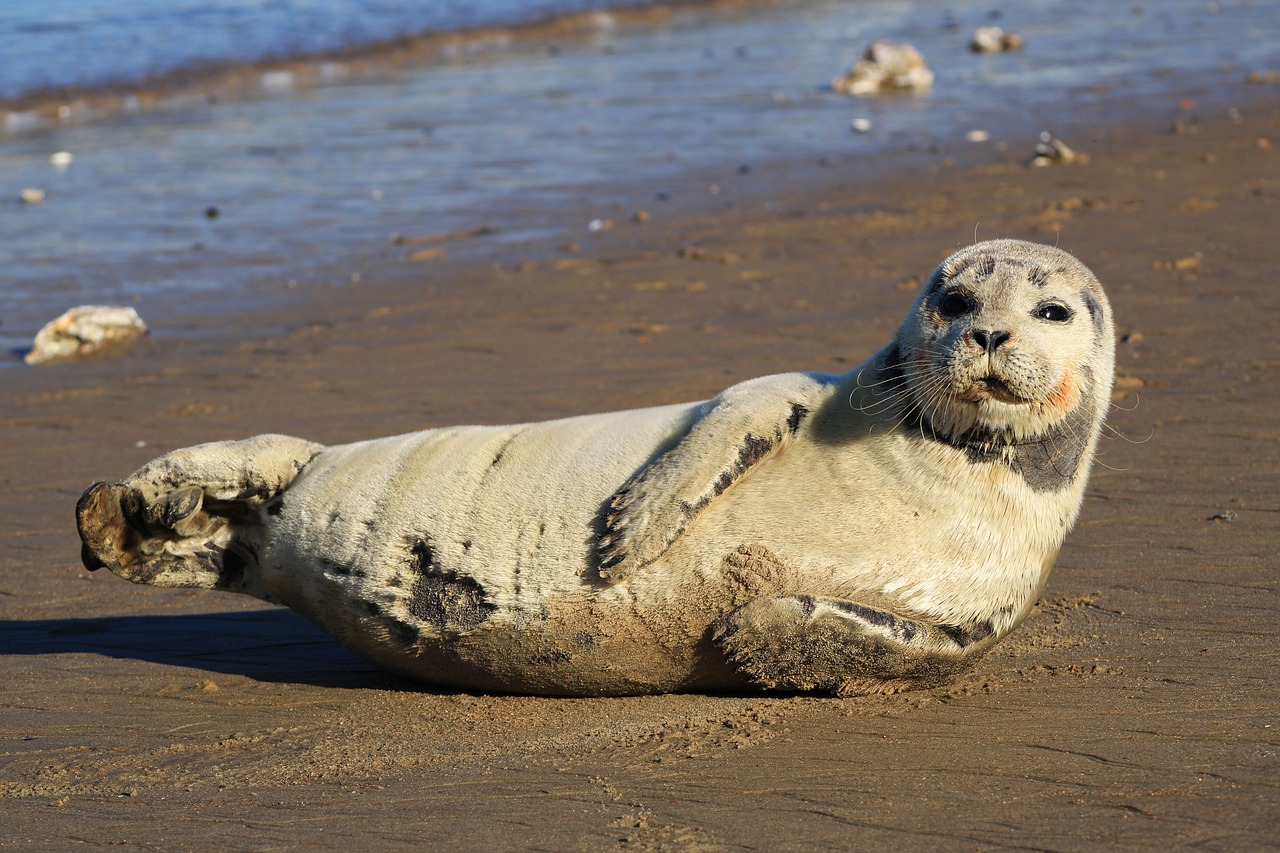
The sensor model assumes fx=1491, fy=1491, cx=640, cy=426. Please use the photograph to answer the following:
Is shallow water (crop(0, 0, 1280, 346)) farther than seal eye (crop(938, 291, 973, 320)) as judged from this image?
Yes

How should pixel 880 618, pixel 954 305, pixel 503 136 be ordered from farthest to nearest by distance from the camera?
pixel 503 136 < pixel 954 305 < pixel 880 618

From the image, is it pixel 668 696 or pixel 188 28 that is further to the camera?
pixel 188 28

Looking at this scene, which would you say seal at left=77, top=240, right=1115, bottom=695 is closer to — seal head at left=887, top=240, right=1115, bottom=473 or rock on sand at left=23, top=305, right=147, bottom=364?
seal head at left=887, top=240, right=1115, bottom=473

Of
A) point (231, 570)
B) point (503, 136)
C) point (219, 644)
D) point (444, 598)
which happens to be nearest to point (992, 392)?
point (444, 598)

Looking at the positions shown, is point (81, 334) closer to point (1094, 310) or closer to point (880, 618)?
point (880, 618)

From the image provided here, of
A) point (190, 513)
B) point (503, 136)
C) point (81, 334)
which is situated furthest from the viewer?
point (503, 136)

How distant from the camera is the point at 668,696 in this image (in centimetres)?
467

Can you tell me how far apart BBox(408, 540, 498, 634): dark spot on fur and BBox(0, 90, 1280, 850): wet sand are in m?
0.32

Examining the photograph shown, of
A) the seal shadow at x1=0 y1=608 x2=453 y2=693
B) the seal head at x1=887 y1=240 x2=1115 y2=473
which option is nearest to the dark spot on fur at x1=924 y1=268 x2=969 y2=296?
the seal head at x1=887 y1=240 x2=1115 y2=473

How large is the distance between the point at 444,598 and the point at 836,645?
1.23m

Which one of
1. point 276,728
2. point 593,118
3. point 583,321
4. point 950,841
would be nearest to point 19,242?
point 583,321

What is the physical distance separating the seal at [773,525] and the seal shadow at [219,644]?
368mm

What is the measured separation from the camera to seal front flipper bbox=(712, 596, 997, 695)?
4.28 meters

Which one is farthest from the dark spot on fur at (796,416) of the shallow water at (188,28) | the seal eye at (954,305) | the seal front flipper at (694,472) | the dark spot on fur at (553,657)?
the shallow water at (188,28)
